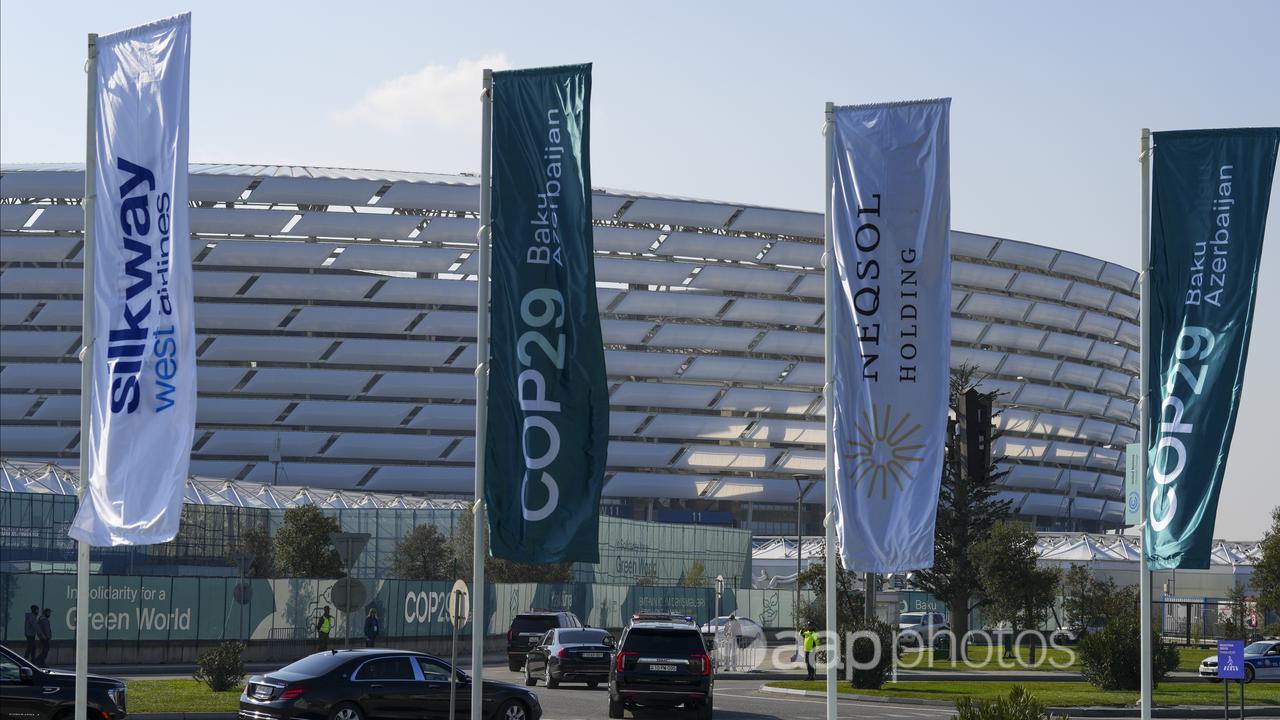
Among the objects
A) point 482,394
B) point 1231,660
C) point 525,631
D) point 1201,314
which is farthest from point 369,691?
point 525,631

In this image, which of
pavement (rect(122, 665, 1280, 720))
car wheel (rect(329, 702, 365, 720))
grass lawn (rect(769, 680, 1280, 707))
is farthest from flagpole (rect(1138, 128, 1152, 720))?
grass lawn (rect(769, 680, 1280, 707))

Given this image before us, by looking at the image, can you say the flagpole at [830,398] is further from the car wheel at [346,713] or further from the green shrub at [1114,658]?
the green shrub at [1114,658]

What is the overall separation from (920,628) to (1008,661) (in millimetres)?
10204

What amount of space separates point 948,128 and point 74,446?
119072 mm

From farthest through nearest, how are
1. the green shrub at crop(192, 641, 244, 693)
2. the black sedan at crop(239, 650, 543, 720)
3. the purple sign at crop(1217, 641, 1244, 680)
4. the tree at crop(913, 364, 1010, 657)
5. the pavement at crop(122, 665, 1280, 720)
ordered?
the tree at crop(913, 364, 1010, 657) < the green shrub at crop(192, 641, 244, 693) < the pavement at crop(122, 665, 1280, 720) < the purple sign at crop(1217, 641, 1244, 680) < the black sedan at crop(239, 650, 543, 720)

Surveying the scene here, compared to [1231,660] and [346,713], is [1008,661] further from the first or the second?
[346,713]

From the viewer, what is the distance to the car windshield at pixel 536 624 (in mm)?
45938

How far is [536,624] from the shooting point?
46219mm

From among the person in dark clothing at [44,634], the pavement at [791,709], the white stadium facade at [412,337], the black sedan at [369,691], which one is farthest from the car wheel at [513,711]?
the white stadium facade at [412,337]

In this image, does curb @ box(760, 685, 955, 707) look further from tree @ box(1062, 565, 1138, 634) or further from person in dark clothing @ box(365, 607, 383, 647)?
tree @ box(1062, 565, 1138, 634)

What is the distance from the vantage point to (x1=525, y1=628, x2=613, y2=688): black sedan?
123 ft

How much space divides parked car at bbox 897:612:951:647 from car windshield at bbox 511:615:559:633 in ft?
40.2

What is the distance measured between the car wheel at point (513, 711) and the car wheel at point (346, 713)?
90.6 inches

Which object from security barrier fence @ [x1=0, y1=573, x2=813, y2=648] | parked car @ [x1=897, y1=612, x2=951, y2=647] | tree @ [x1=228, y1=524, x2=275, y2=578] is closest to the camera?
security barrier fence @ [x1=0, y1=573, x2=813, y2=648]
